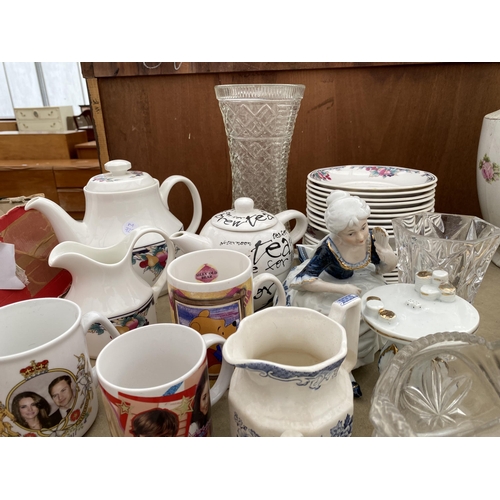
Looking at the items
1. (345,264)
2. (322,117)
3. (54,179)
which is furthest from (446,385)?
(54,179)

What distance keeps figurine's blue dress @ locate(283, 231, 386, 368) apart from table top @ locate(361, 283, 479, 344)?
59 millimetres

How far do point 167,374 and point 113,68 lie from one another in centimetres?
80

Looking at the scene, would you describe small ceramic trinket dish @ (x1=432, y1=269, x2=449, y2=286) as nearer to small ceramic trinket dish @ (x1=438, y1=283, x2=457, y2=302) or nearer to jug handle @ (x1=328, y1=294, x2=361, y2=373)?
small ceramic trinket dish @ (x1=438, y1=283, x2=457, y2=302)

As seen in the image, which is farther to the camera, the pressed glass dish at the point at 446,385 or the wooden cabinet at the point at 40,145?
the wooden cabinet at the point at 40,145

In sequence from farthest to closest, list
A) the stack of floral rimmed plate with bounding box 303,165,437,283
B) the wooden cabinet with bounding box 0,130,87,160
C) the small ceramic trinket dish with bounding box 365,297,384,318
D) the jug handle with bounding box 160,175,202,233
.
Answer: the wooden cabinet with bounding box 0,130,87,160 → the jug handle with bounding box 160,175,202,233 → the stack of floral rimmed plate with bounding box 303,165,437,283 → the small ceramic trinket dish with bounding box 365,297,384,318

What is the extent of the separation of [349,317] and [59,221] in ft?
1.65

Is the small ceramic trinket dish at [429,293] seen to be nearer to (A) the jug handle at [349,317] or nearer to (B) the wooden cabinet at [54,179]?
(A) the jug handle at [349,317]

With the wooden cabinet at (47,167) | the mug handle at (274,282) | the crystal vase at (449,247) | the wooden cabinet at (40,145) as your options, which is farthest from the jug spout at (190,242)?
the wooden cabinet at (40,145)

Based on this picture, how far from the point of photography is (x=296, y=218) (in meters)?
0.79

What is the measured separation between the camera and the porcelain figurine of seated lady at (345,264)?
54 centimetres

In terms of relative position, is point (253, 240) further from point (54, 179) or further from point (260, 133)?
point (54, 179)

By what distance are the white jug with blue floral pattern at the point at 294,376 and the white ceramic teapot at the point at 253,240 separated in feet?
0.61

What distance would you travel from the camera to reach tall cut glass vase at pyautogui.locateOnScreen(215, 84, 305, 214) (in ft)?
2.61

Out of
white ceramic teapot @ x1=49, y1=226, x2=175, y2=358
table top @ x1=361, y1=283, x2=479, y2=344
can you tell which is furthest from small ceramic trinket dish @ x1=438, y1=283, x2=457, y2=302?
white ceramic teapot @ x1=49, y1=226, x2=175, y2=358
